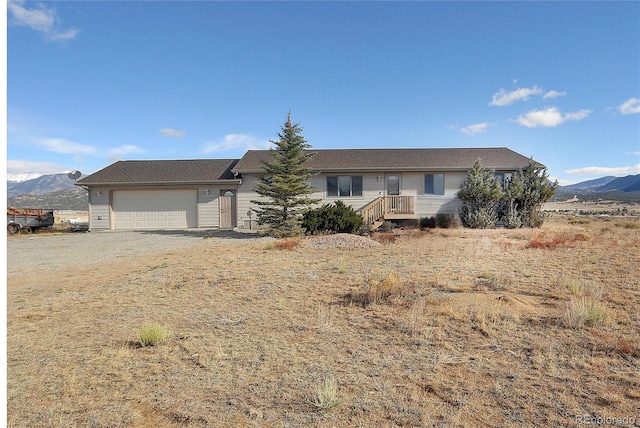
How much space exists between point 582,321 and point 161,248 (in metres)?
11.7

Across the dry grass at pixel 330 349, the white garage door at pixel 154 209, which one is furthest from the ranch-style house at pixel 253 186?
the dry grass at pixel 330 349

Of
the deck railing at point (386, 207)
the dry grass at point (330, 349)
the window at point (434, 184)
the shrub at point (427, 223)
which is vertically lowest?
the dry grass at point (330, 349)

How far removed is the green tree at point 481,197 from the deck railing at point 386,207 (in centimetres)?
259

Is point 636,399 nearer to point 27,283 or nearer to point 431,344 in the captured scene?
point 431,344

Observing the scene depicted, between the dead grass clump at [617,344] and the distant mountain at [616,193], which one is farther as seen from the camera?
the distant mountain at [616,193]

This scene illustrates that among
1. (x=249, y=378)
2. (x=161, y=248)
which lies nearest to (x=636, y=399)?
(x=249, y=378)

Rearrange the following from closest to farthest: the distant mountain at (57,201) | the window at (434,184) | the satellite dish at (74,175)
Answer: the window at (434,184)
the satellite dish at (74,175)
the distant mountain at (57,201)

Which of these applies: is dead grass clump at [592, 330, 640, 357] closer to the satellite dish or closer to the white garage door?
the white garage door

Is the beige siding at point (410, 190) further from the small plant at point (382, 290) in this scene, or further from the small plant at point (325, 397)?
the small plant at point (325, 397)

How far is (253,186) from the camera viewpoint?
1827cm

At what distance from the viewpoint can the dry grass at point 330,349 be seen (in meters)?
2.55

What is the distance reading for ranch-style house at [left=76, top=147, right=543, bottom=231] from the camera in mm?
17609

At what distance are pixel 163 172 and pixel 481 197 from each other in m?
17.0

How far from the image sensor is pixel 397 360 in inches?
131
